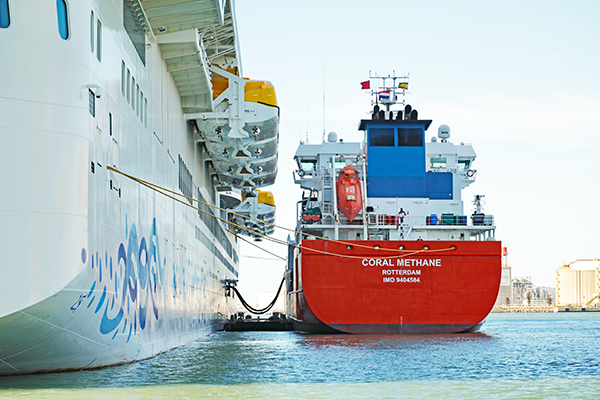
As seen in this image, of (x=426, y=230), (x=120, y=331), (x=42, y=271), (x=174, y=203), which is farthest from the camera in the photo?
(x=426, y=230)

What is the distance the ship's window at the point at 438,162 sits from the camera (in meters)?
31.0

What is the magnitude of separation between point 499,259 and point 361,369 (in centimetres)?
1230

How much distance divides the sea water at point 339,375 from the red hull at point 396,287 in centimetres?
420

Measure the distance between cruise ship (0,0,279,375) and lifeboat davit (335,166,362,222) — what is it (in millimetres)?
7880

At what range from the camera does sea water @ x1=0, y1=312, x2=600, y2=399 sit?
10414mm

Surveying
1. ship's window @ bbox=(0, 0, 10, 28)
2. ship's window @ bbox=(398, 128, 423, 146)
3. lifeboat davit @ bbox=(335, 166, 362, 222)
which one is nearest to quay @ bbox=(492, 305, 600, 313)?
ship's window @ bbox=(398, 128, 423, 146)

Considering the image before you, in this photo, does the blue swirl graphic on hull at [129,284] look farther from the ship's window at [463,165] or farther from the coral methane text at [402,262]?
the ship's window at [463,165]

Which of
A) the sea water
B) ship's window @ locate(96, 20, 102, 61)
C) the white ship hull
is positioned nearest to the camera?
the white ship hull

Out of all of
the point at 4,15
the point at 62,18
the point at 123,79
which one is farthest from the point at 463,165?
the point at 4,15

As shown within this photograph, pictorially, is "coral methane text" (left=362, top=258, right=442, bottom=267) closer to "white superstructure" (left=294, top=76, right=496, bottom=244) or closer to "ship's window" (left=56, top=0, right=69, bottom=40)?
"white superstructure" (left=294, top=76, right=496, bottom=244)

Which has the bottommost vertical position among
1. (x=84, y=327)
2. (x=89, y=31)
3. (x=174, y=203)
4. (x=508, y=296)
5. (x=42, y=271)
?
(x=508, y=296)

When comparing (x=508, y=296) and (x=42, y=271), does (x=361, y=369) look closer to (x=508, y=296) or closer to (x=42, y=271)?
(x=42, y=271)

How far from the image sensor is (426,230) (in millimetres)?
27297

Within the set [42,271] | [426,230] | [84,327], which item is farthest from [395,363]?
[426,230]
